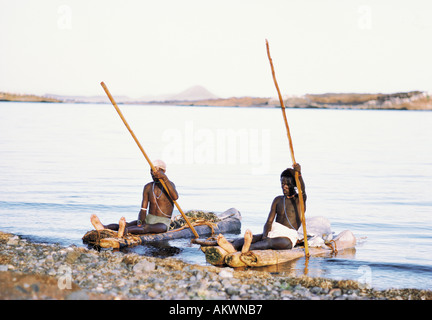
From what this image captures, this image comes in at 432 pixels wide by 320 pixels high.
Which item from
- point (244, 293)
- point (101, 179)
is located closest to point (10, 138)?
point (101, 179)

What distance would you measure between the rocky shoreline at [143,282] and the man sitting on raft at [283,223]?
129cm

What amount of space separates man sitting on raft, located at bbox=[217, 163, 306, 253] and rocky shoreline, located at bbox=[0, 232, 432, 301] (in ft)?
4.22

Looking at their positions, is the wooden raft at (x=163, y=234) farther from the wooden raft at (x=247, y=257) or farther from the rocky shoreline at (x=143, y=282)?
the wooden raft at (x=247, y=257)

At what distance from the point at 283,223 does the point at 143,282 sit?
3.64 metres

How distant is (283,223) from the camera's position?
11180 mm

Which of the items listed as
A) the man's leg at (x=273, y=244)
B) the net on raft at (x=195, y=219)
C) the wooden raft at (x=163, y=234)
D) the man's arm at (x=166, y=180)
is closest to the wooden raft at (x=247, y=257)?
the man's leg at (x=273, y=244)

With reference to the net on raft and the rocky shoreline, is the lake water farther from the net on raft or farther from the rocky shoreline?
the rocky shoreline

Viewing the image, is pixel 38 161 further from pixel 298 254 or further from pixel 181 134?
pixel 181 134

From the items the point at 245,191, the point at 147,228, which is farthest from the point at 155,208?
the point at 245,191

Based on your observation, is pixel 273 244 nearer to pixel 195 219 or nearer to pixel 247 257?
pixel 247 257

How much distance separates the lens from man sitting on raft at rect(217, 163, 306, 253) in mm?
10953

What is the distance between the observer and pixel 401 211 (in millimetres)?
19406

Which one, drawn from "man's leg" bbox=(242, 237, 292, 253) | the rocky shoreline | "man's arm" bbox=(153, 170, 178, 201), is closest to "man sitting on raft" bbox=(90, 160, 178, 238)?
"man's arm" bbox=(153, 170, 178, 201)
